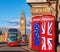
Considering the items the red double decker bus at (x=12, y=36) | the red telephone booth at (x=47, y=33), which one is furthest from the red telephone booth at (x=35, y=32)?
the red double decker bus at (x=12, y=36)

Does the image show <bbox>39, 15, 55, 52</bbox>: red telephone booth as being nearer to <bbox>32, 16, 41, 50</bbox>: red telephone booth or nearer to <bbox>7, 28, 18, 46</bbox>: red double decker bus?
<bbox>32, 16, 41, 50</bbox>: red telephone booth

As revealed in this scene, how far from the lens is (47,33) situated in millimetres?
9117

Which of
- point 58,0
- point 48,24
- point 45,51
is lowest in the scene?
point 45,51

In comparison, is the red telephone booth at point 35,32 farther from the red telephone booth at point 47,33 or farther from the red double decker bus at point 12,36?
the red double decker bus at point 12,36

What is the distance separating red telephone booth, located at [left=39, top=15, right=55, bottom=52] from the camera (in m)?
9.07

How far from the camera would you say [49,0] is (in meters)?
9.74

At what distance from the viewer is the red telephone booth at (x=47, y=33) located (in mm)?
9070

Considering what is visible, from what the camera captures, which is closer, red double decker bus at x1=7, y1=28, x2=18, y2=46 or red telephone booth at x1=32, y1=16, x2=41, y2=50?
red telephone booth at x1=32, y1=16, x2=41, y2=50

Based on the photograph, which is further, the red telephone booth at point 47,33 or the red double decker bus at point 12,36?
the red double decker bus at point 12,36

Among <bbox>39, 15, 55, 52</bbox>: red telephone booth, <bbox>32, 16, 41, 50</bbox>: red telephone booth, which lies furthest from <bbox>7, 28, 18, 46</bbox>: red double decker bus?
<bbox>39, 15, 55, 52</bbox>: red telephone booth

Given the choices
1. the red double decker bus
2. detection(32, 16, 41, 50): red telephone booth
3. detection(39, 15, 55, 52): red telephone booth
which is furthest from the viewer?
the red double decker bus

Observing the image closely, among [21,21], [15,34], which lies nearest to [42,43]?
[15,34]

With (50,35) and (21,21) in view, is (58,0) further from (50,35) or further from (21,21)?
(21,21)

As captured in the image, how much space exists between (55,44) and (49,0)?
156 cm
